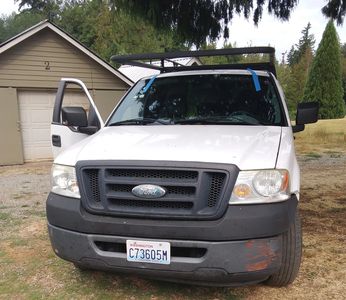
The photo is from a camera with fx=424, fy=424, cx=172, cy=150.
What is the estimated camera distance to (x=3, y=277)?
13.3 ft

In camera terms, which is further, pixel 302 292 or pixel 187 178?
pixel 302 292

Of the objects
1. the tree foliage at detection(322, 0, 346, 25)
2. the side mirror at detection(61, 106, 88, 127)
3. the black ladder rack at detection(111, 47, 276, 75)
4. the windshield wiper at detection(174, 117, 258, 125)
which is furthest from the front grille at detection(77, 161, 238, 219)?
the tree foliage at detection(322, 0, 346, 25)

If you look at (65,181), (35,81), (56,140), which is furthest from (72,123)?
(35,81)

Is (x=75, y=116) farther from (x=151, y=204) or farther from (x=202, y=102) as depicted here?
(x=151, y=204)

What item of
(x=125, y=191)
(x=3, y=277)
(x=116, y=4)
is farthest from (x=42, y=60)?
(x=125, y=191)

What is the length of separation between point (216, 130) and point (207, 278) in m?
1.34

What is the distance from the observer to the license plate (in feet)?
9.87

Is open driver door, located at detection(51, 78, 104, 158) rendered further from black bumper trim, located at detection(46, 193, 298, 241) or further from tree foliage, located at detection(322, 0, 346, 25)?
tree foliage, located at detection(322, 0, 346, 25)

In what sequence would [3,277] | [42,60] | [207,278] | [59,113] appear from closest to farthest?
[207,278], [3,277], [59,113], [42,60]

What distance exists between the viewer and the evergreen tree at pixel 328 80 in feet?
104

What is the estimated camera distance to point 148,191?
10.0ft

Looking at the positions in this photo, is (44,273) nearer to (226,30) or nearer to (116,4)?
(116,4)

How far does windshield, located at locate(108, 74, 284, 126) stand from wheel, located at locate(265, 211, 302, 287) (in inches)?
47.6

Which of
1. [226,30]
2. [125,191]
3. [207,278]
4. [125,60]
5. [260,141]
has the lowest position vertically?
[207,278]
